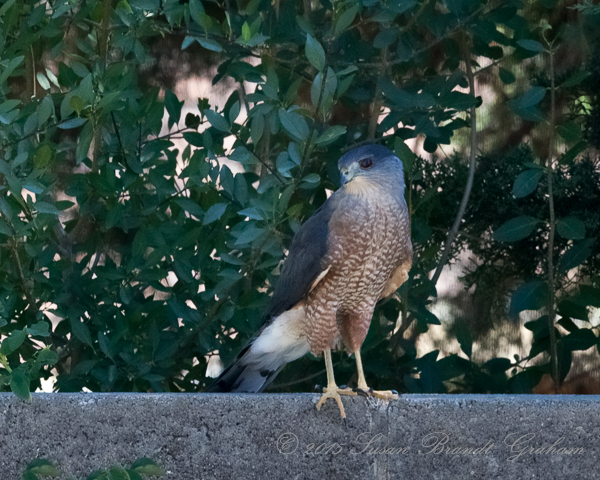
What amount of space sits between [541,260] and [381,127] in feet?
3.00

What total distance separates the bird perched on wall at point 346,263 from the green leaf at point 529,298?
1.97 ft

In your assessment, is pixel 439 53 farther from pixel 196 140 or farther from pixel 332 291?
pixel 332 291

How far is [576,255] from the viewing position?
9.72 ft

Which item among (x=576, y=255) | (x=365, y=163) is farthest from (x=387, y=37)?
(x=576, y=255)

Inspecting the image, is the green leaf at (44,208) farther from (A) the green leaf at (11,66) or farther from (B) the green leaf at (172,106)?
(B) the green leaf at (172,106)

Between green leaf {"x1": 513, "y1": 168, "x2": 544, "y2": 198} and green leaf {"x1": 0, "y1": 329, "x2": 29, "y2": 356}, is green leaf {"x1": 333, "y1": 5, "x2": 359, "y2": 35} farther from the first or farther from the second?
green leaf {"x1": 0, "y1": 329, "x2": 29, "y2": 356}

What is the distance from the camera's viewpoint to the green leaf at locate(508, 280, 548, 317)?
2.90 m

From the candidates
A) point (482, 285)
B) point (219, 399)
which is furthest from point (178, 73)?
point (219, 399)

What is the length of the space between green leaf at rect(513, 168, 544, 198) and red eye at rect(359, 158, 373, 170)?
0.66 metres

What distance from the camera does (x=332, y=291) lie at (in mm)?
2348

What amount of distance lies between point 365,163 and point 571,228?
0.91 meters

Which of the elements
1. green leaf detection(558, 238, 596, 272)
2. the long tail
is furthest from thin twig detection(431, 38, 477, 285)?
the long tail

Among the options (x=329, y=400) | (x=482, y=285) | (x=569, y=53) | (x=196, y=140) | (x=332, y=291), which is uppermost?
(x=569, y=53)

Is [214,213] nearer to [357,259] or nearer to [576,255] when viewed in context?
[357,259]
